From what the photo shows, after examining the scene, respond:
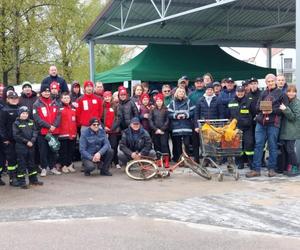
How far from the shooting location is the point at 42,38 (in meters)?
24.9

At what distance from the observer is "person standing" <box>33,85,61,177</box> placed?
10.4 metres

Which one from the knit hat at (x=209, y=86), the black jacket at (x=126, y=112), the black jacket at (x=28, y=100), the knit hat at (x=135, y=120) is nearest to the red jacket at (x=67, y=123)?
the black jacket at (x=28, y=100)

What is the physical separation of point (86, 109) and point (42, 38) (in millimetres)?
14855

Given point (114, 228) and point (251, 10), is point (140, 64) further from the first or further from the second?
point (114, 228)

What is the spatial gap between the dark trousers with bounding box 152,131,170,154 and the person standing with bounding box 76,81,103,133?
1.48 meters

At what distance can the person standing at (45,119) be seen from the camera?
34.2 feet

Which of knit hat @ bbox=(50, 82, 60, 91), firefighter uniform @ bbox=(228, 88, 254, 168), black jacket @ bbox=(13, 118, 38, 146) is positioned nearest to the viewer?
black jacket @ bbox=(13, 118, 38, 146)

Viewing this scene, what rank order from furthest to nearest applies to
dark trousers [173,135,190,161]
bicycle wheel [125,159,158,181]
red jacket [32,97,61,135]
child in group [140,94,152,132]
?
child in group [140,94,152,132] → dark trousers [173,135,190,161] → red jacket [32,97,61,135] → bicycle wheel [125,159,158,181]

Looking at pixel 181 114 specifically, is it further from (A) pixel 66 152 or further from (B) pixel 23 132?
(B) pixel 23 132

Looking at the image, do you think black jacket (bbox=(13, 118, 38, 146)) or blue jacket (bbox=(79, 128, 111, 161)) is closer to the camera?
black jacket (bbox=(13, 118, 38, 146))

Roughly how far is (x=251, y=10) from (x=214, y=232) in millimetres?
15068

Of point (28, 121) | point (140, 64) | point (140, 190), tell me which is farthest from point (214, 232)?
point (140, 64)

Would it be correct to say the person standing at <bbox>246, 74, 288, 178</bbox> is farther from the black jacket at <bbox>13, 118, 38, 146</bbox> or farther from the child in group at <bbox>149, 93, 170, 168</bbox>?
the black jacket at <bbox>13, 118, 38, 146</bbox>

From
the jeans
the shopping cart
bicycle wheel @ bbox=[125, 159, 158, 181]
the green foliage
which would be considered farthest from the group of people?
the green foliage
